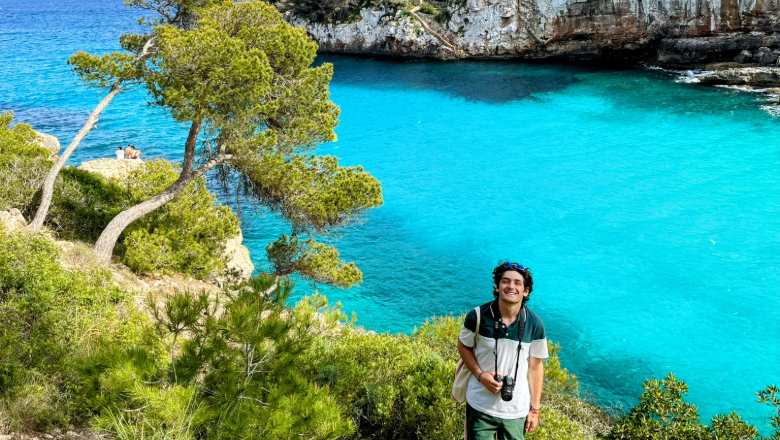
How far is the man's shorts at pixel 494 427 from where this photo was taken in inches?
174

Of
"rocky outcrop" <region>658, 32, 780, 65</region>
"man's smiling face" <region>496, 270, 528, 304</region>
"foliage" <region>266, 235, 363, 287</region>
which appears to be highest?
"rocky outcrop" <region>658, 32, 780, 65</region>

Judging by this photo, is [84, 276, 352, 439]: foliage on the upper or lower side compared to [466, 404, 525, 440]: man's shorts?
upper

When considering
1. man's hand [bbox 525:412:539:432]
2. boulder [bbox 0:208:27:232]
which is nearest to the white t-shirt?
man's hand [bbox 525:412:539:432]

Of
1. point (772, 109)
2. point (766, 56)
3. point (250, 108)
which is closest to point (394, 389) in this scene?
point (250, 108)

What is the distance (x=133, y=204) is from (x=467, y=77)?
97.7ft

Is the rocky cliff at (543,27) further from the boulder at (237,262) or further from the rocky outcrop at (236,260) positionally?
the boulder at (237,262)

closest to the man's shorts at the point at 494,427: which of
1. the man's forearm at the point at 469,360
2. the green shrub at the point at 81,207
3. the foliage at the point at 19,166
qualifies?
the man's forearm at the point at 469,360

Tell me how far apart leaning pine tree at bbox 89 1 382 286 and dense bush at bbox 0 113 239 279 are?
25.3 inches

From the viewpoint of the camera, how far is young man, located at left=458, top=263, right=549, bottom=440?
4406 millimetres

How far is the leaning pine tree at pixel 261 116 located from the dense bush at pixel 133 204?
0.64 metres

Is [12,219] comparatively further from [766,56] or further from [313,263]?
[766,56]

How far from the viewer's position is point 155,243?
11500 mm

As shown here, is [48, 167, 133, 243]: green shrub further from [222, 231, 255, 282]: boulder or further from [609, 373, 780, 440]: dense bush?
[609, 373, 780, 440]: dense bush

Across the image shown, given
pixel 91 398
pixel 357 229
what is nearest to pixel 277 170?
pixel 91 398
